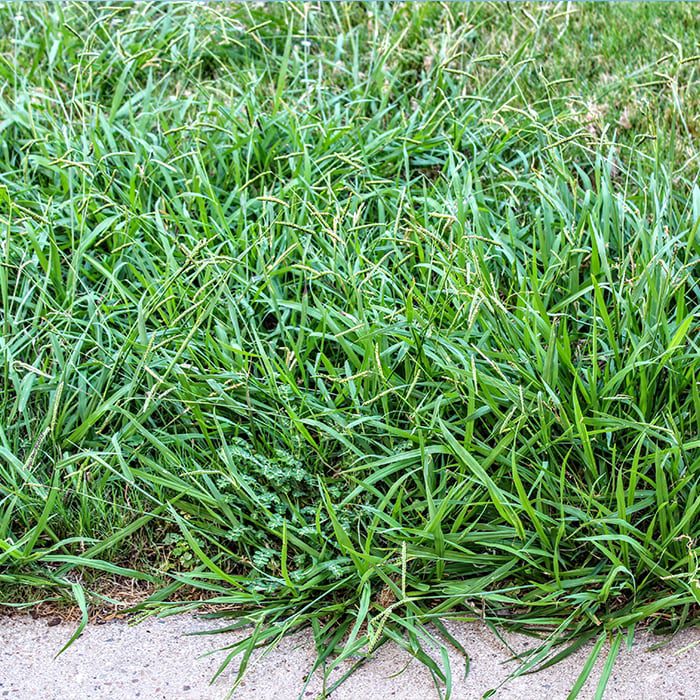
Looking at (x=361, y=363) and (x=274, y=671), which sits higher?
(x=361, y=363)

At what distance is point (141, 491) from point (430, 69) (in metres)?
2.23

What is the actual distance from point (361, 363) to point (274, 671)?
928 mm

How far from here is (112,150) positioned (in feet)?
11.7

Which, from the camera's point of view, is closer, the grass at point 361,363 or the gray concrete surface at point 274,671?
the gray concrete surface at point 274,671

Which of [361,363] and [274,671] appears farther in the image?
[361,363]

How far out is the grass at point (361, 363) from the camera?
255 cm

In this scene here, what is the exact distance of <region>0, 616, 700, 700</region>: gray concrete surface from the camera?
2385mm

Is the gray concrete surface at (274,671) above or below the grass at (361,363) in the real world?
below

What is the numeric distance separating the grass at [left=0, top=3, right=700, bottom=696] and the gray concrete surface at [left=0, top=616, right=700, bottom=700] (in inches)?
2.3

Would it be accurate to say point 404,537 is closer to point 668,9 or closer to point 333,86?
point 333,86

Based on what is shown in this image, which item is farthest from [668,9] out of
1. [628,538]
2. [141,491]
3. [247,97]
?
[141,491]

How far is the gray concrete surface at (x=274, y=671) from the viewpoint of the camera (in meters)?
2.38

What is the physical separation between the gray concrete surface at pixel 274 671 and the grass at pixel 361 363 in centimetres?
6

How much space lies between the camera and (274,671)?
8.08 ft
